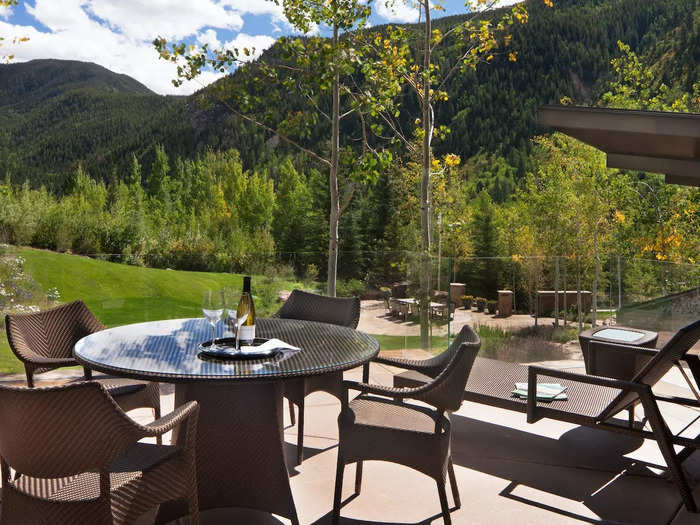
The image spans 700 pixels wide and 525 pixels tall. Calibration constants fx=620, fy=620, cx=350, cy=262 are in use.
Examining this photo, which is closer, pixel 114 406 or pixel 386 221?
pixel 114 406

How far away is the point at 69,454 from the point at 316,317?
2227mm

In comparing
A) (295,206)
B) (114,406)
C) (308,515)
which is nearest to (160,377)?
(114,406)

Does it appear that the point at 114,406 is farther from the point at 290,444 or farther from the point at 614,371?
the point at 614,371

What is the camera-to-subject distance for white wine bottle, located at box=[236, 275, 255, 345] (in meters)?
2.65

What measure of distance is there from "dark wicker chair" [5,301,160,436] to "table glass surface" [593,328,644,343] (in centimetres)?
263

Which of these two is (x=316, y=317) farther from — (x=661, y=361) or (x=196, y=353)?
(x=661, y=361)

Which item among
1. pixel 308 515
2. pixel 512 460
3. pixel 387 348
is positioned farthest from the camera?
pixel 387 348

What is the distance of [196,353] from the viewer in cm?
256

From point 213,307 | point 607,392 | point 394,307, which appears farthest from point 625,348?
point 394,307

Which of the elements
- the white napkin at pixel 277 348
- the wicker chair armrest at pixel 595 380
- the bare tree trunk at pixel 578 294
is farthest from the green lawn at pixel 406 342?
the white napkin at pixel 277 348

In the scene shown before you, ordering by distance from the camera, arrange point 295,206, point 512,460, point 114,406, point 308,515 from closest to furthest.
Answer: point 114,406, point 308,515, point 512,460, point 295,206

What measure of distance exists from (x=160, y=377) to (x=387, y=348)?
3804 mm

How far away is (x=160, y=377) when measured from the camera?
2182mm

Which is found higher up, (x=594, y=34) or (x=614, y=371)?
(x=594, y=34)
